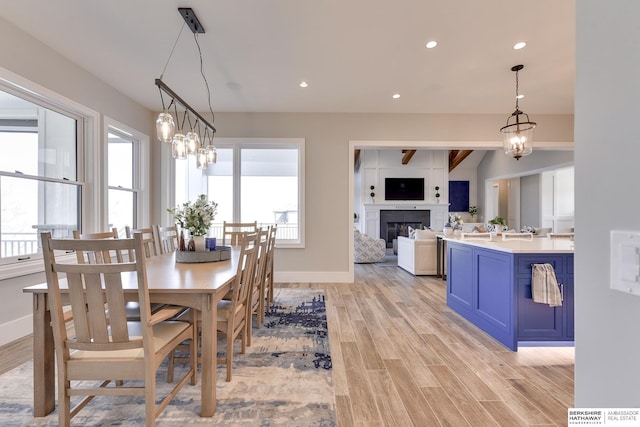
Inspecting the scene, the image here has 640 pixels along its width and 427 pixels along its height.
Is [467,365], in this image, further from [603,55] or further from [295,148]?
[295,148]

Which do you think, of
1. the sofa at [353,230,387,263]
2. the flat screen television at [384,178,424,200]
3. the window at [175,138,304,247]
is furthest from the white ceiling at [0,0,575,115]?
the flat screen television at [384,178,424,200]

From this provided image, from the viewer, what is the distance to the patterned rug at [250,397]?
5.42 feet

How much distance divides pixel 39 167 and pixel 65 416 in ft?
9.33

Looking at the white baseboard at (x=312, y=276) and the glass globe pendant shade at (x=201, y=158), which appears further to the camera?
the white baseboard at (x=312, y=276)

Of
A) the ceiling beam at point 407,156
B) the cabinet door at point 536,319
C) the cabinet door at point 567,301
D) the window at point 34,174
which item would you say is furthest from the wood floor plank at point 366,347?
the ceiling beam at point 407,156

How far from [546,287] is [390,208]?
23.8 feet

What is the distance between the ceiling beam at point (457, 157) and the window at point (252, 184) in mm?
7122

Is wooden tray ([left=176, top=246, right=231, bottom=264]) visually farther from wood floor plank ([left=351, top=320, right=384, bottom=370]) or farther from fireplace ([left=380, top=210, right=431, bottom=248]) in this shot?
fireplace ([left=380, top=210, right=431, bottom=248])

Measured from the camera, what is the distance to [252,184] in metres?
5.23

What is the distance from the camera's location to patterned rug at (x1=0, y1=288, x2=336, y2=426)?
1.65m

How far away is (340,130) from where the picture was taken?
505cm

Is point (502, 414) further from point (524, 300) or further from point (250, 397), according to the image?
point (250, 397)

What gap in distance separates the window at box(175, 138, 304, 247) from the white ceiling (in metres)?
0.93

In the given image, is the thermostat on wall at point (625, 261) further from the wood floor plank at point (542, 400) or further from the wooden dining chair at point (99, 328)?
the wood floor plank at point (542, 400)
